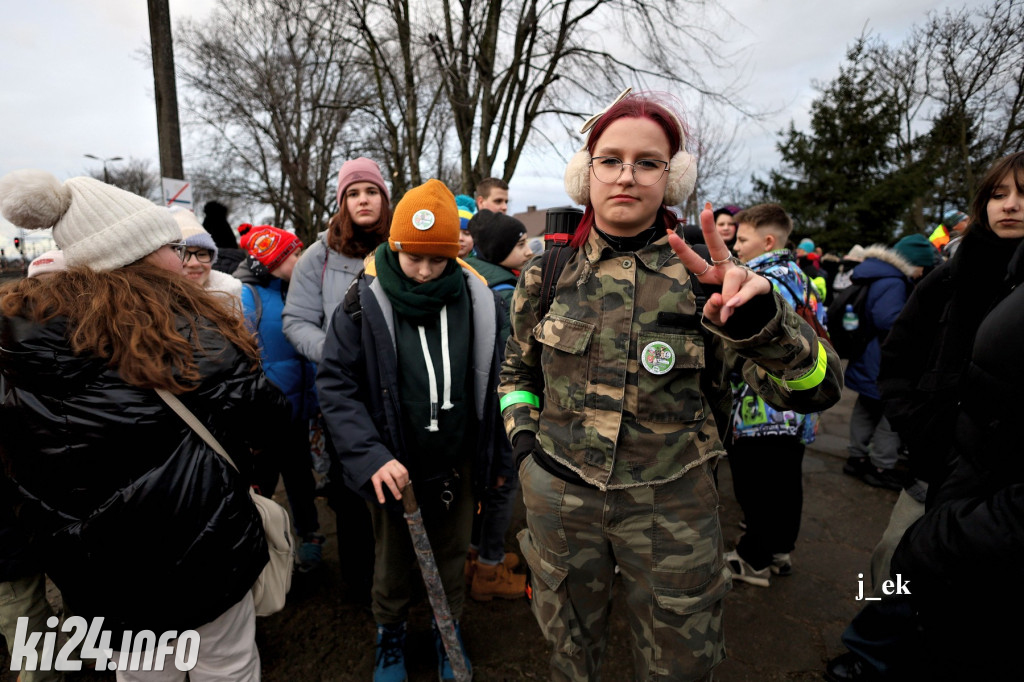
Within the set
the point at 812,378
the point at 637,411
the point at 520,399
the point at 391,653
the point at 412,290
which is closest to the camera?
the point at 812,378

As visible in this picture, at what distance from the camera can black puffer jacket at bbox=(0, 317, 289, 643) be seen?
131 cm

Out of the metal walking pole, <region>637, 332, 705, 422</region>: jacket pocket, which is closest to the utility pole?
the metal walking pole

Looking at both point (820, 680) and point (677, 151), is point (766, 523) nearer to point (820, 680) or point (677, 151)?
point (820, 680)

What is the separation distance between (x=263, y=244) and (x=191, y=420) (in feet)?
5.94

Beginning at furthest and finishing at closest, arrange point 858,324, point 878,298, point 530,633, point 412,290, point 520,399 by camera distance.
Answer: point 858,324, point 878,298, point 530,633, point 412,290, point 520,399

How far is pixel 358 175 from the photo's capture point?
281 cm

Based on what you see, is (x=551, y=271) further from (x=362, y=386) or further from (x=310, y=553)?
(x=310, y=553)

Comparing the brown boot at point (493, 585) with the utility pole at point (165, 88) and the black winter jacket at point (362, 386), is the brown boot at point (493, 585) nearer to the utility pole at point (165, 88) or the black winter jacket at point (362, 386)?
the black winter jacket at point (362, 386)

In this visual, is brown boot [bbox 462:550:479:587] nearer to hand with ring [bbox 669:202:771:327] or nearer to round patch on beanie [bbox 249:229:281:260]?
round patch on beanie [bbox 249:229:281:260]

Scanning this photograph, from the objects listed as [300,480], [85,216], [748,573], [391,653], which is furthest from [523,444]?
[748,573]

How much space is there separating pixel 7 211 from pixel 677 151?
1853 mm

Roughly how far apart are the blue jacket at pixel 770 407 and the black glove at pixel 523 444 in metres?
1.38

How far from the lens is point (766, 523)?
2811 millimetres

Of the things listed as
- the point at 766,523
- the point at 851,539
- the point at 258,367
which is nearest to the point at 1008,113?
the point at 851,539
